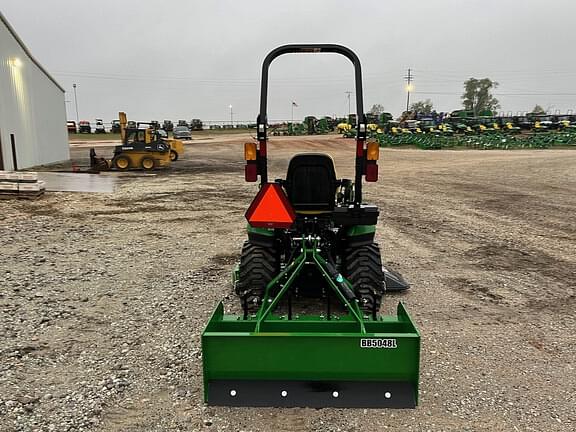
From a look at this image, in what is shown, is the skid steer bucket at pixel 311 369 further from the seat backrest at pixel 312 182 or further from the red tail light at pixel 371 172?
the seat backrest at pixel 312 182

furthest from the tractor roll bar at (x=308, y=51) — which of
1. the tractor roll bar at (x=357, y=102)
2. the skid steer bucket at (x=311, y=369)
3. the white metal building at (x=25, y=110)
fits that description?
the white metal building at (x=25, y=110)

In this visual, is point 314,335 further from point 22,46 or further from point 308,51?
point 22,46

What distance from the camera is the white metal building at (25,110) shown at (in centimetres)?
1684

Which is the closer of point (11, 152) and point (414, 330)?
point (414, 330)

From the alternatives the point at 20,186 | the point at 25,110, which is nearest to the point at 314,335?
the point at 20,186

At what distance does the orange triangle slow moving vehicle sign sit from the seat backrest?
2.64 feet

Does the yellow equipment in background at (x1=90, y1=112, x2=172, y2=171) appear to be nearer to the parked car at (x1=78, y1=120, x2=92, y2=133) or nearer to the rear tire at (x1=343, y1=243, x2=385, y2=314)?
the rear tire at (x1=343, y1=243, x2=385, y2=314)

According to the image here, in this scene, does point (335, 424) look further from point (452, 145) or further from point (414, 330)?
point (452, 145)

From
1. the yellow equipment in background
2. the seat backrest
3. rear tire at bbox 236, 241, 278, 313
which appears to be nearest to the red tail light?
the seat backrest

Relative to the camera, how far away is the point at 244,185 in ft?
48.0

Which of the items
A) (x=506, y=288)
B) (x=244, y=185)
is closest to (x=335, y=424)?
(x=506, y=288)

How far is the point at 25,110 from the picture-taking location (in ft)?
61.9

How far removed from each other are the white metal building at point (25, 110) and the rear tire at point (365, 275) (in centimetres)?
1581

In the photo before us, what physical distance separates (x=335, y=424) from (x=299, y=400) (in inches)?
10.1
